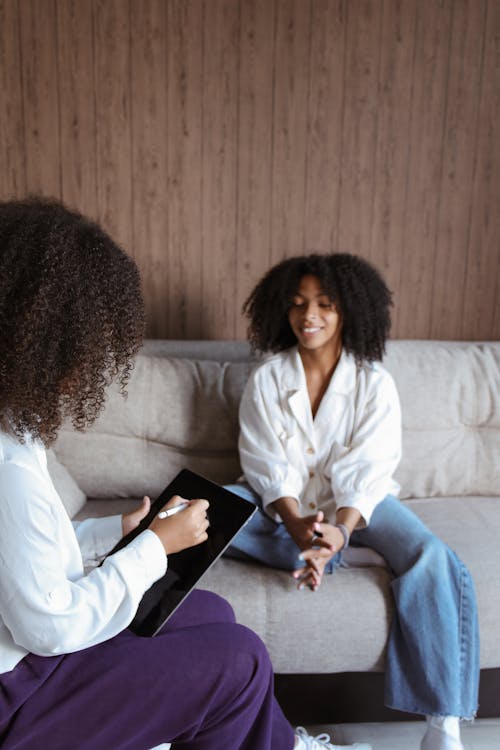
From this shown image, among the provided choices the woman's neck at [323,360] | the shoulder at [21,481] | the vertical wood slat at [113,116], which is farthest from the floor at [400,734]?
the vertical wood slat at [113,116]

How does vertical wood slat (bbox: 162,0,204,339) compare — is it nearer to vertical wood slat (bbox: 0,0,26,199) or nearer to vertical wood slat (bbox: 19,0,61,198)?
vertical wood slat (bbox: 19,0,61,198)

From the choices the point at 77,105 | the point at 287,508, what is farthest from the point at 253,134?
the point at 287,508

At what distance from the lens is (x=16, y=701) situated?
2.78ft

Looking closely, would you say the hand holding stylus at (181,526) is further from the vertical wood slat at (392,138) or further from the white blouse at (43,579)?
the vertical wood slat at (392,138)

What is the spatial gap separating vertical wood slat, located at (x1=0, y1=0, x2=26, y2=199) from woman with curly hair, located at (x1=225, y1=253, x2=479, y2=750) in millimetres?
1006

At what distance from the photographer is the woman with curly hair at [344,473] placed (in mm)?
1321

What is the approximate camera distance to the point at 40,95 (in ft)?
7.01

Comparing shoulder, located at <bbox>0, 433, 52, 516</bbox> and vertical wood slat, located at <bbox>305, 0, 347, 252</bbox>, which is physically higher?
vertical wood slat, located at <bbox>305, 0, 347, 252</bbox>

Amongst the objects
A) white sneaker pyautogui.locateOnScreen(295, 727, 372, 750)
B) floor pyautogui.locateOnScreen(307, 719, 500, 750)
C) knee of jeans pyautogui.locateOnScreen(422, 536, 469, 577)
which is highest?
knee of jeans pyautogui.locateOnScreen(422, 536, 469, 577)

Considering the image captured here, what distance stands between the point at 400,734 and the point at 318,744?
0.30 metres

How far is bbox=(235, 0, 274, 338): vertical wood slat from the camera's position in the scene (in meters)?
2.12

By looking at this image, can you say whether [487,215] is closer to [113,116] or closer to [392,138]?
[392,138]

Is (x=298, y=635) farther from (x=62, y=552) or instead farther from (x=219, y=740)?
(x=62, y=552)

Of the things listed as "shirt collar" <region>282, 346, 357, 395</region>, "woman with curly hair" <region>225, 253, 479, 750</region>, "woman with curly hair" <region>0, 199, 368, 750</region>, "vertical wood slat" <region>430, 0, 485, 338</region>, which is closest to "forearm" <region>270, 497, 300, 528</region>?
"woman with curly hair" <region>225, 253, 479, 750</region>
